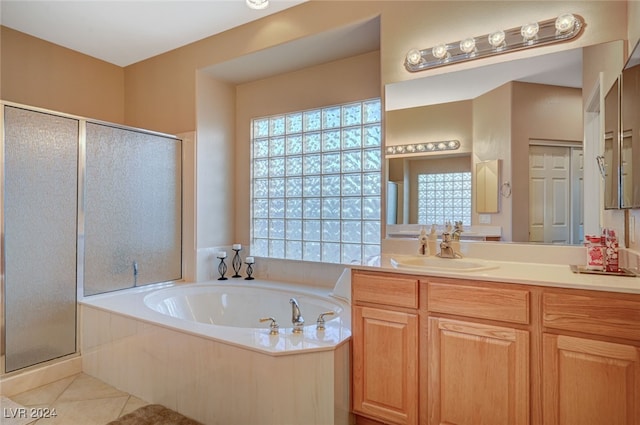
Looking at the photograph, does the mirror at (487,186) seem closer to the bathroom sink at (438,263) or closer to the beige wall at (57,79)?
the bathroom sink at (438,263)

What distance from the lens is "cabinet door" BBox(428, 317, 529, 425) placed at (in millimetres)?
1448

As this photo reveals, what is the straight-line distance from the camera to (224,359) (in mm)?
1817

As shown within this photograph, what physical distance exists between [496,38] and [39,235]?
3.01 m

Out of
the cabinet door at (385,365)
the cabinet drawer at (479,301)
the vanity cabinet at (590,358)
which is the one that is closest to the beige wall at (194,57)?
the cabinet drawer at (479,301)

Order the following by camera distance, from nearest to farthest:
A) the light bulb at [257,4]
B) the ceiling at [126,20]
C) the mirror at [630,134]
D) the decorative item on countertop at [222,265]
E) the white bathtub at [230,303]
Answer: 1. the mirror at [630,134]
2. the light bulb at [257,4]
3. the ceiling at [126,20]
4. the white bathtub at [230,303]
5. the decorative item on countertop at [222,265]

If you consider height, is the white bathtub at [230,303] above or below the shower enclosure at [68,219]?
below

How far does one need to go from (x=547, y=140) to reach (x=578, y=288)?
851 millimetres

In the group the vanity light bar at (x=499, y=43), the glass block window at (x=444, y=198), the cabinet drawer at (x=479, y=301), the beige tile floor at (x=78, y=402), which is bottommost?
the beige tile floor at (x=78, y=402)

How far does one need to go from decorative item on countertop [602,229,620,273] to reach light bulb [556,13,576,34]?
1.00 m

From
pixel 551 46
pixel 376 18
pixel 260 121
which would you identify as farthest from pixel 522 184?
pixel 260 121

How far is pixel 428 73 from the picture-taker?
7.04 ft

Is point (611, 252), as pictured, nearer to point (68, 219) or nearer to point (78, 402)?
point (78, 402)

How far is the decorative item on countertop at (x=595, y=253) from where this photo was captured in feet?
5.22

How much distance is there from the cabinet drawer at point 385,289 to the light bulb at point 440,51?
129 centimetres
